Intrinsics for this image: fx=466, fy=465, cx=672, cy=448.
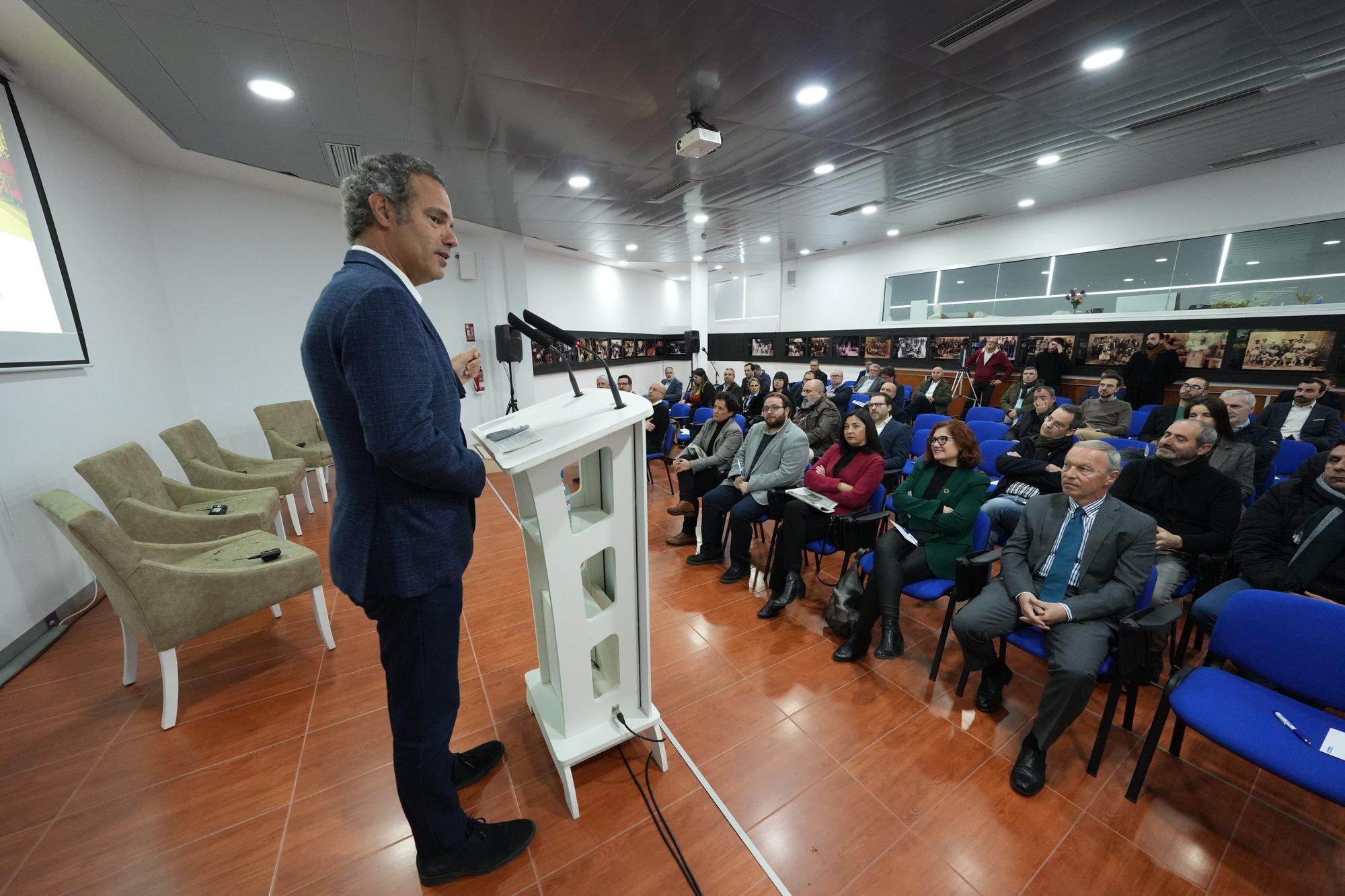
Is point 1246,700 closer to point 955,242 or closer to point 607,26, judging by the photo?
point 607,26

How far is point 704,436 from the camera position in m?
4.34

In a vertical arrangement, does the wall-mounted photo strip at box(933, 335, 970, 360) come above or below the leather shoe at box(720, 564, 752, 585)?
above

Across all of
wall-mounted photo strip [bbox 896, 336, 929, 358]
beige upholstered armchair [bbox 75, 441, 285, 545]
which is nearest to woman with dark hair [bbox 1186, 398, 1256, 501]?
wall-mounted photo strip [bbox 896, 336, 929, 358]

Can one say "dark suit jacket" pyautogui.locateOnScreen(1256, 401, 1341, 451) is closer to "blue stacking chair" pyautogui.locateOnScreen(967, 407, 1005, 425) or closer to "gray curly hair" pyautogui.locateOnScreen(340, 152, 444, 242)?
"blue stacking chair" pyautogui.locateOnScreen(967, 407, 1005, 425)

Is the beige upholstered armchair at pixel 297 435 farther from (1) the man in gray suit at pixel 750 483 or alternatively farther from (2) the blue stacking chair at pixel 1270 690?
(2) the blue stacking chair at pixel 1270 690

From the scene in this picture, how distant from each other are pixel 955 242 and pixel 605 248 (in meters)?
6.23

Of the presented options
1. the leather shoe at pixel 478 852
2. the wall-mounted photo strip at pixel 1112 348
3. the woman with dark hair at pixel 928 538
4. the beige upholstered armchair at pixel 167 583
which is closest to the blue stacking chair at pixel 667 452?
the woman with dark hair at pixel 928 538

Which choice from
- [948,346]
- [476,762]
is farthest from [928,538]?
[948,346]

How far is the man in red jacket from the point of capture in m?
7.40

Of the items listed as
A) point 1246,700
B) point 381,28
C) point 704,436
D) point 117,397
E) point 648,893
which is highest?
point 381,28

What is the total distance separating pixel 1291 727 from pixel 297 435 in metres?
7.38

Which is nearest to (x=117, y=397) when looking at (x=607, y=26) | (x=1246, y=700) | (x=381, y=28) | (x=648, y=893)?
(x=381, y=28)

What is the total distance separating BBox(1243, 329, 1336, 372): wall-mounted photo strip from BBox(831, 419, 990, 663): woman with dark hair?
5.96 m

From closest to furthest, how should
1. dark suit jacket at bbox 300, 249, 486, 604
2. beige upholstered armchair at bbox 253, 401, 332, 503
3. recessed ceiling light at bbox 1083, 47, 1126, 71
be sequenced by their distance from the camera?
dark suit jacket at bbox 300, 249, 486, 604 → recessed ceiling light at bbox 1083, 47, 1126, 71 → beige upholstered armchair at bbox 253, 401, 332, 503
